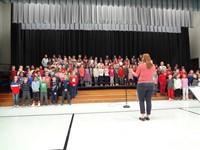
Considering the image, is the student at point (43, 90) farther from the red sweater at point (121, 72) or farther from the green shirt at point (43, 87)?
the red sweater at point (121, 72)

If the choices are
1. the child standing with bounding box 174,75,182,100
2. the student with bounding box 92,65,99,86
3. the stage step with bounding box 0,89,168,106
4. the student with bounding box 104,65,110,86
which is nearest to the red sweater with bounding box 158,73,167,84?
the child standing with bounding box 174,75,182,100

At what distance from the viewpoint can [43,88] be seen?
733 cm

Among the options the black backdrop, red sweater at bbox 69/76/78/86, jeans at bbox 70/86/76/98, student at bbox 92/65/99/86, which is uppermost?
the black backdrop

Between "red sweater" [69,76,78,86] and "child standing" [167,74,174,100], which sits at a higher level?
"red sweater" [69,76,78,86]

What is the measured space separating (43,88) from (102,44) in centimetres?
816

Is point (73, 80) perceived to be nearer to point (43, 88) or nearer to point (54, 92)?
point (54, 92)

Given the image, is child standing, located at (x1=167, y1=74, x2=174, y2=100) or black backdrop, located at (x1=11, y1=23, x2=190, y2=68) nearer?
child standing, located at (x1=167, y1=74, x2=174, y2=100)

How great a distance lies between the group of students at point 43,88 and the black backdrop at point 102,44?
5.75m

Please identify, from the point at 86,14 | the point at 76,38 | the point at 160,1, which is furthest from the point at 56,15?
the point at 160,1

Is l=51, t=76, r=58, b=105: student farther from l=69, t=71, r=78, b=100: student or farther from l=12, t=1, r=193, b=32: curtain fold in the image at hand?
l=12, t=1, r=193, b=32: curtain fold

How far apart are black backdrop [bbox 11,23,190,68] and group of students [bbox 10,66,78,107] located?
5747 mm

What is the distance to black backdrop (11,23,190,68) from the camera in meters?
13.4

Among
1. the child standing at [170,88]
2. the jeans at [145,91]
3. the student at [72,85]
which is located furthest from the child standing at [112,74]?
the jeans at [145,91]

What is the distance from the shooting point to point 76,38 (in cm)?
1423
